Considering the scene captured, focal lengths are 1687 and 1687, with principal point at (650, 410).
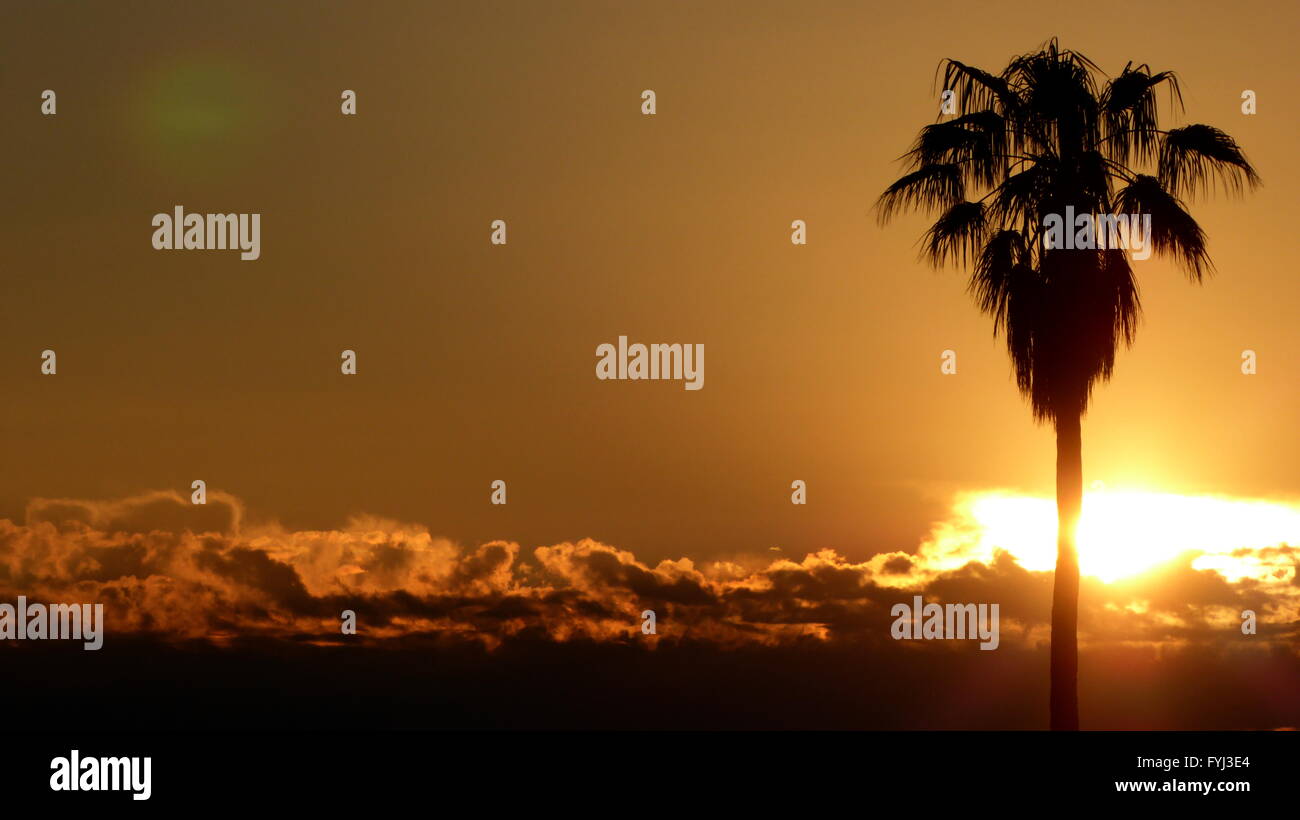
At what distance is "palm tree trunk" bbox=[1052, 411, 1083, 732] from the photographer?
32.1 meters

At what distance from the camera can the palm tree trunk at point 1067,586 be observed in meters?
32.1

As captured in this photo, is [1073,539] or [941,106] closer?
[1073,539]

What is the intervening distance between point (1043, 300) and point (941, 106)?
499 centimetres

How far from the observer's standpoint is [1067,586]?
32.4m
